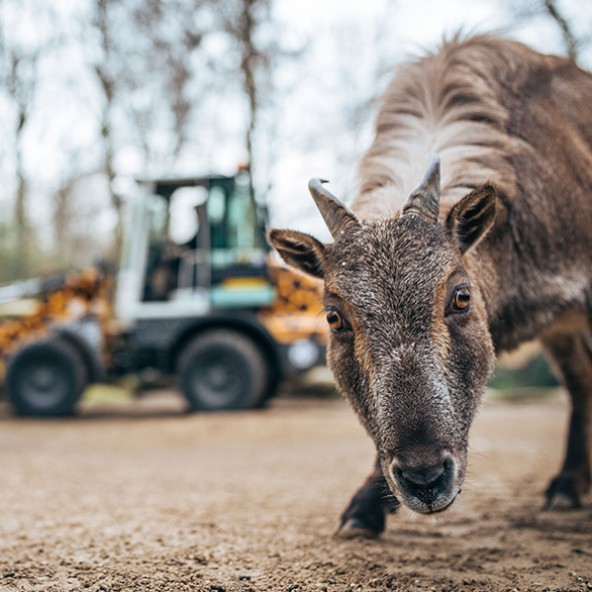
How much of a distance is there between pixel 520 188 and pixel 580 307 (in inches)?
29.4

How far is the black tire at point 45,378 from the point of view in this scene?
1066 centimetres

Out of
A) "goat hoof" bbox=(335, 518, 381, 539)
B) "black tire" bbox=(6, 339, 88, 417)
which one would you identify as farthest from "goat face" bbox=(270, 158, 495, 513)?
"black tire" bbox=(6, 339, 88, 417)

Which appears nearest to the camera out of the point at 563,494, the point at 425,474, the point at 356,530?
the point at 425,474

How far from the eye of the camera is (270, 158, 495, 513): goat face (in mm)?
2740

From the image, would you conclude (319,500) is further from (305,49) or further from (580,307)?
(305,49)

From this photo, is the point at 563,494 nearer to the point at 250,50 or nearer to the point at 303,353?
the point at 303,353

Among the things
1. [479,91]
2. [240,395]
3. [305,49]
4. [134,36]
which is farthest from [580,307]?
[134,36]

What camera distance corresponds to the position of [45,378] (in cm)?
1073

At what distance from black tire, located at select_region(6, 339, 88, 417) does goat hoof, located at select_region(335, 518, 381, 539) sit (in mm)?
7702

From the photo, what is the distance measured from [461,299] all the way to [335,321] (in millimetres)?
545

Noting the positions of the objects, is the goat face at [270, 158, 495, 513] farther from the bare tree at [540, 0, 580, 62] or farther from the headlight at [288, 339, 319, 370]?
the bare tree at [540, 0, 580, 62]

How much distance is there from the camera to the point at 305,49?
15.6 meters

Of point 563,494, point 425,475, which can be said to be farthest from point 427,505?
point 563,494

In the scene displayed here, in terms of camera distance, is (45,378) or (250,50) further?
(250,50)
